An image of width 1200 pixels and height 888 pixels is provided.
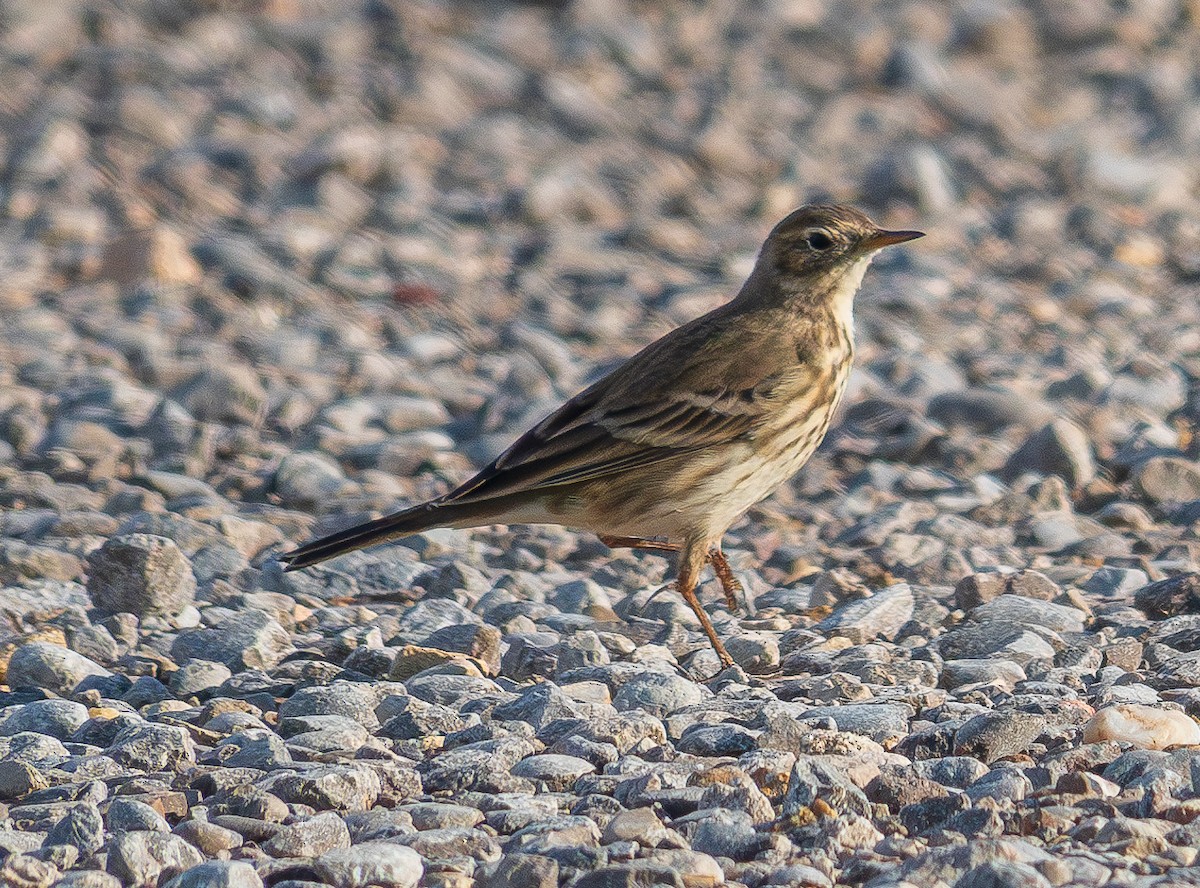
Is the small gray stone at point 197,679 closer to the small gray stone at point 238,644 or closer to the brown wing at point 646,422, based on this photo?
the small gray stone at point 238,644

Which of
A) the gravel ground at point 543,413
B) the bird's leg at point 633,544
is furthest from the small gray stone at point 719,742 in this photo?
the bird's leg at point 633,544

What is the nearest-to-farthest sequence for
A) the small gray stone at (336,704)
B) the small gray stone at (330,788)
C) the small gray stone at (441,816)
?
1. the small gray stone at (441,816)
2. the small gray stone at (330,788)
3. the small gray stone at (336,704)

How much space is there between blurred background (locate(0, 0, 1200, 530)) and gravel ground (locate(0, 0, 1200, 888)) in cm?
4

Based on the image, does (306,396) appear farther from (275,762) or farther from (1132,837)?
(1132,837)

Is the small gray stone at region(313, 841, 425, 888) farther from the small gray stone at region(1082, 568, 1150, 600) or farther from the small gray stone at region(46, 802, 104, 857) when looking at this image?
the small gray stone at region(1082, 568, 1150, 600)

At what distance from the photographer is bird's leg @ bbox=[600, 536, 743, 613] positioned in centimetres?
643

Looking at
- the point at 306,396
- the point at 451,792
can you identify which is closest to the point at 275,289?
the point at 306,396

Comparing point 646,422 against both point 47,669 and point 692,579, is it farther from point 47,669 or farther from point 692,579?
point 47,669

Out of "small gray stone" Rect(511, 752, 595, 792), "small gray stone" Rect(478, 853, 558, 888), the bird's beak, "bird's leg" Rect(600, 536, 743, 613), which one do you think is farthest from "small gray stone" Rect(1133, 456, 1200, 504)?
"small gray stone" Rect(478, 853, 558, 888)

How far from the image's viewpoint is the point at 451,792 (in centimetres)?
465

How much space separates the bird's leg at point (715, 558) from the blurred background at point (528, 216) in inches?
58.2

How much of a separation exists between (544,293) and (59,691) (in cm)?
532

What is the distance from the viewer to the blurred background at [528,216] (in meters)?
8.58

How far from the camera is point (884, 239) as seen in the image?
6.63 metres
